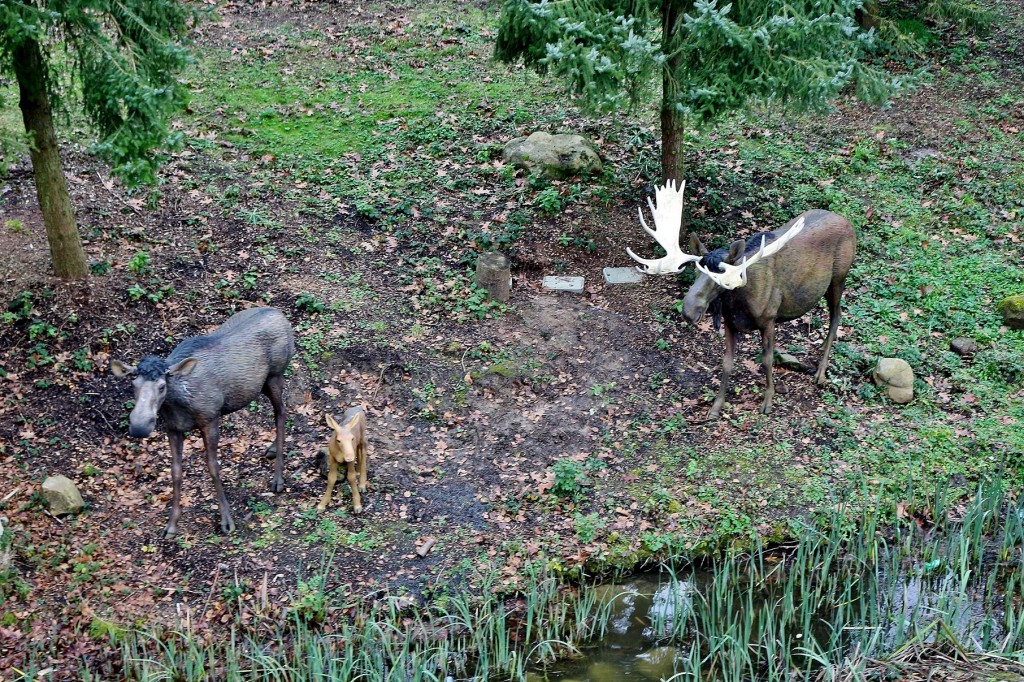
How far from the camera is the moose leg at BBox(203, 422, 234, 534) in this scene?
745cm

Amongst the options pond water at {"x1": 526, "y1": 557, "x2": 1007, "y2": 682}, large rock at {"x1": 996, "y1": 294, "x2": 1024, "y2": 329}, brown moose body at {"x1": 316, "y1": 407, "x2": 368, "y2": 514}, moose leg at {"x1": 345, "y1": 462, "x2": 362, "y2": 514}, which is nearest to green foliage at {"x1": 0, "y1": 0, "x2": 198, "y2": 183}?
brown moose body at {"x1": 316, "y1": 407, "x2": 368, "y2": 514}

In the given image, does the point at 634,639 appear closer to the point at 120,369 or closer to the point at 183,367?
the point at 183,367

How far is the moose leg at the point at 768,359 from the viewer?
8898 mm

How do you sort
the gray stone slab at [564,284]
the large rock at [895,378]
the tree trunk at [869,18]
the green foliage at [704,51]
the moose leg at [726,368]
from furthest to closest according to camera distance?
the tree trunk at [869,18], the gray stone slab at [564,284], the large rock at [895,378], the moose leg at [726,368], the green foliage at [704,51]

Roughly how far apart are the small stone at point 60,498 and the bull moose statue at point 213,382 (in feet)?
2.70

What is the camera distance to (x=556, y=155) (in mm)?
12484

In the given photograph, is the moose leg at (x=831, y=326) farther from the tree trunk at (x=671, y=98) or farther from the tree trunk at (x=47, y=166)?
the tree trunk at (x=47, y=166)

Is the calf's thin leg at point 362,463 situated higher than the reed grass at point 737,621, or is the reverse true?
the calf's thin leg at point 362,463

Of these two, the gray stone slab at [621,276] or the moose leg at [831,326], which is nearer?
the moose leg at [831,326]

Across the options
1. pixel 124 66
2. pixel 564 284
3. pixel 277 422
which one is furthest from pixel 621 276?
pixel 124 66

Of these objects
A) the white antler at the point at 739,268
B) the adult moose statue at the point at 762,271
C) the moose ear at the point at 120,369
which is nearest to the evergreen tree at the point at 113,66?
the moose ear at the point at 120,369

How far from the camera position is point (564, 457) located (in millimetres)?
8656

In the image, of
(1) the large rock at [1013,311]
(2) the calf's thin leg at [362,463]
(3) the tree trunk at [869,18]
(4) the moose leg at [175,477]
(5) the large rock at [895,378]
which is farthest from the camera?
(3) the tree trunk at [869,18]

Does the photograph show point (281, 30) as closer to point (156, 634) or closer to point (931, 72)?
point (931, 72)
